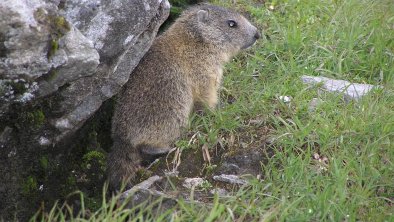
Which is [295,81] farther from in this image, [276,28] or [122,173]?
[122,173]

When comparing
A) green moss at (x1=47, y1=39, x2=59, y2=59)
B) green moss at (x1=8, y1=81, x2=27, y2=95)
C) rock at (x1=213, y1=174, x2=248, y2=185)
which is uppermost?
green moss at (x1=47, y1=39, x2=59, y2=59)

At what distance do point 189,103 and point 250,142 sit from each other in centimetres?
73

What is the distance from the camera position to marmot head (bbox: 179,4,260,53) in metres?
6.91

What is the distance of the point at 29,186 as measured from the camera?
17.1 feet

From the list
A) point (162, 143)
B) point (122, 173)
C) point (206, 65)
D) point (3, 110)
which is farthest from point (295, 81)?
point (3, 110)

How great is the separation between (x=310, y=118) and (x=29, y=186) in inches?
109

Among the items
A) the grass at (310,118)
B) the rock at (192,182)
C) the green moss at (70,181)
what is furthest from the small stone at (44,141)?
the rock at (192,182)

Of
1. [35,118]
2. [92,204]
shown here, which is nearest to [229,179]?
[92,204]

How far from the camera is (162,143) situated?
20.5 ft

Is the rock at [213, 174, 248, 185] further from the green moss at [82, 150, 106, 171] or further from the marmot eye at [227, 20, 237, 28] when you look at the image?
the marmot eye at [227, 20, 237, 28]

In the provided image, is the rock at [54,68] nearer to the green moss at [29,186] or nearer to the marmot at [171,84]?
the green moss at [29,186]

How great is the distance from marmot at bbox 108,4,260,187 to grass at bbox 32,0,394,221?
30cm

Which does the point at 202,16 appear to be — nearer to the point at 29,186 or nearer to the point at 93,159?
the point at 93,159

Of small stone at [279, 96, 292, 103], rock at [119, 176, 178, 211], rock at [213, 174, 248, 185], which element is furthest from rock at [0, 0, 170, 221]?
small stone at [279, 96, 292, 103]
